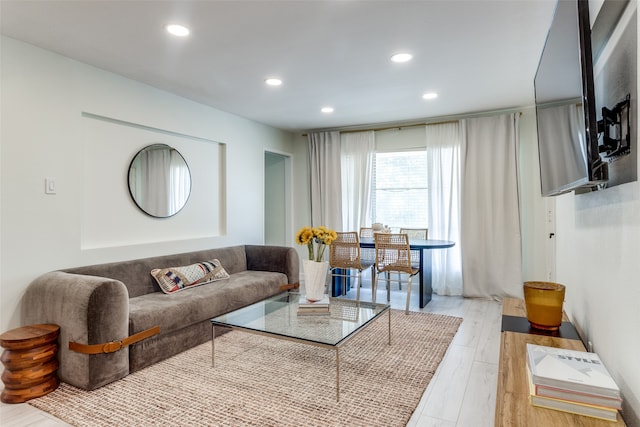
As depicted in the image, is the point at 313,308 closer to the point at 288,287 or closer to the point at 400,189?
the point at 288,287

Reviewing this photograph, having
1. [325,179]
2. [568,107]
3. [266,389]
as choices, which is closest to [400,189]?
[325,179]

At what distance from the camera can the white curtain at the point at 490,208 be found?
177 inches

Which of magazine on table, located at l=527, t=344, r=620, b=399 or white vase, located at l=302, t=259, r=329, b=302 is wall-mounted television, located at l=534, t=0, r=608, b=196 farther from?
white vase, located at l=302, t=259, r=329, b=302

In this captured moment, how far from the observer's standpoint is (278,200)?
6.14 metres

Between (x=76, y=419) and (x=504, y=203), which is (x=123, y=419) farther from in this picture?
(x=504, y=203)

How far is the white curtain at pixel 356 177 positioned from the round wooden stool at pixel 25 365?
13.1ft

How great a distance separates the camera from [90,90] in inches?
120

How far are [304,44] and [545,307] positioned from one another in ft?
7.56

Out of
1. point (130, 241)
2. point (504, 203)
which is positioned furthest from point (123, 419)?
point (504, 203)

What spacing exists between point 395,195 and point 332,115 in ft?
4.97

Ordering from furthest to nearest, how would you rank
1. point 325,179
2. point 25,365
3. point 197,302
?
point 325,179
point 197,302
point 25,365

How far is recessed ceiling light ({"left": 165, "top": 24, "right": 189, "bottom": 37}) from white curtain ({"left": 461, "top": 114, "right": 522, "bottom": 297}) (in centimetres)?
363

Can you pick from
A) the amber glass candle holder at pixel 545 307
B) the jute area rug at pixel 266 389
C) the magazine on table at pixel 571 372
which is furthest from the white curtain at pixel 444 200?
the magazine on table at pixel 571 372

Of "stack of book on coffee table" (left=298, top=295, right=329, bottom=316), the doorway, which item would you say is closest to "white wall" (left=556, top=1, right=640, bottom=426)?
"stack of book on coffee table" (left=298, top=295, right=329, bottom=316)
